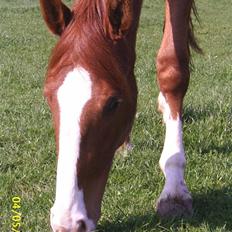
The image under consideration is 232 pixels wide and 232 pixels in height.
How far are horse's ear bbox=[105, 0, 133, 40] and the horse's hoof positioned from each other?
1011 millimetres

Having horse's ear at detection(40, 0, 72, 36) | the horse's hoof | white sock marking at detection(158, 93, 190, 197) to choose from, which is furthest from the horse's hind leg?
horse's ear at detection(40, 0, 72, 36)

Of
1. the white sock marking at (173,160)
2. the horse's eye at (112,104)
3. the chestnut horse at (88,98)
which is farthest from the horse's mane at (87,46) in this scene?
the white sock marking at (173,160)

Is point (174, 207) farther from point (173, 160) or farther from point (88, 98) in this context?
point (88, 98)

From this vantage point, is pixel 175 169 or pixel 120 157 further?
pixel 120 157

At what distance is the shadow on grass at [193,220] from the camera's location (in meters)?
3.23

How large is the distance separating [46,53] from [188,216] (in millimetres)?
8134

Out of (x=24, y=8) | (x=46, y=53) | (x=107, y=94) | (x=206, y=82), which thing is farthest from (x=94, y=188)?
(x=24, y=8)

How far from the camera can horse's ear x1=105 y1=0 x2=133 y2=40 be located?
3.00 m

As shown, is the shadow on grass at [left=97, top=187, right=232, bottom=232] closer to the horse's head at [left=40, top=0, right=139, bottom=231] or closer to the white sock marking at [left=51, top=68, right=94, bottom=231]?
the horse's head at [left=40, top=0, right=139, bottom=231]

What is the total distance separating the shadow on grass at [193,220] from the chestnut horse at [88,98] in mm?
79

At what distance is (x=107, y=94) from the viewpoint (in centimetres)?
287

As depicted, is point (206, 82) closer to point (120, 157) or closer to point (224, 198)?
point (120, 157)

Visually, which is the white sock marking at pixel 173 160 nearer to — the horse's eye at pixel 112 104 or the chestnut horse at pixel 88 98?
the chestnut horse at pixel 88 98

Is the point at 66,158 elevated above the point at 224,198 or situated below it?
above
